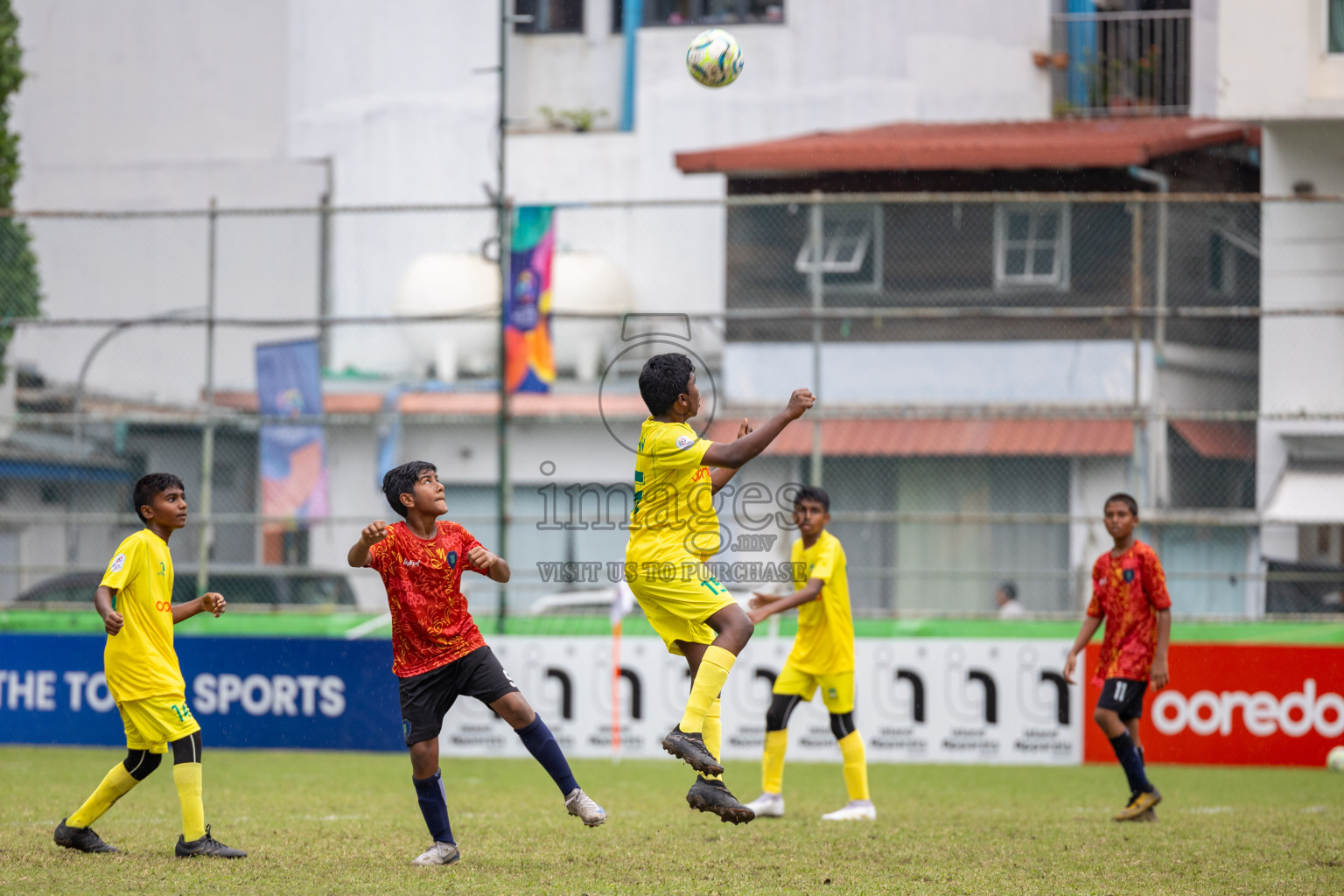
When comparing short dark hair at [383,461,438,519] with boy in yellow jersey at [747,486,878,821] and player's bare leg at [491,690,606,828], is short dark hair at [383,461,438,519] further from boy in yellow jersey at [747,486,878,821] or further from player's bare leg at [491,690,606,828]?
boy in yellow jersey at [747,486,878,821]

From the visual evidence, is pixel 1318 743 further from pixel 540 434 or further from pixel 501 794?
→ pixel 540 434

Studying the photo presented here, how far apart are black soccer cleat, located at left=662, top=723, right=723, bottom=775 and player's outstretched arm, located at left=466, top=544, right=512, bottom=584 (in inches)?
42.2

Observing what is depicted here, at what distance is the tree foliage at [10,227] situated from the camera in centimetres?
1770

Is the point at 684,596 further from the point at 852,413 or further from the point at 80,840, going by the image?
the point at 852,413

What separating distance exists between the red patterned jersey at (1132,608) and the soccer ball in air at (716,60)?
4.58 metres

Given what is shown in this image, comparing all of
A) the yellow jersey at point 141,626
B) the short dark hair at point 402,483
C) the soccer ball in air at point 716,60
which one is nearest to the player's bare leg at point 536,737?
the short dark hair at point 402,483

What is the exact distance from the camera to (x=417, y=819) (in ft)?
30.6

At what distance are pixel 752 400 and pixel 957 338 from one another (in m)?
2.69

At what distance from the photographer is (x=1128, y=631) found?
981cm

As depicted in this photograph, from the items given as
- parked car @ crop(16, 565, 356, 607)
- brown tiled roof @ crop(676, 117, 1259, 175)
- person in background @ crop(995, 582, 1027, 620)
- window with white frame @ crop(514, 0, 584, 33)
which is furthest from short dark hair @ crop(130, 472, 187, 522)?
window with white frame @ crop(514, 0, 584, 33)

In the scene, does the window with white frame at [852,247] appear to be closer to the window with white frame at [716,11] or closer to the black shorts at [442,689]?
the window with white frame at [716,11]

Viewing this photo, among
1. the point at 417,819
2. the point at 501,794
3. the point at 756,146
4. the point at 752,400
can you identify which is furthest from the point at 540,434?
the point at 417,819

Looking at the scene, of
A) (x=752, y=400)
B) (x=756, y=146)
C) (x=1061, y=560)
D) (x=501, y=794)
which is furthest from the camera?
(x=756, y=146)

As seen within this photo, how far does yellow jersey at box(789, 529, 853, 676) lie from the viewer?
973 centimetres
